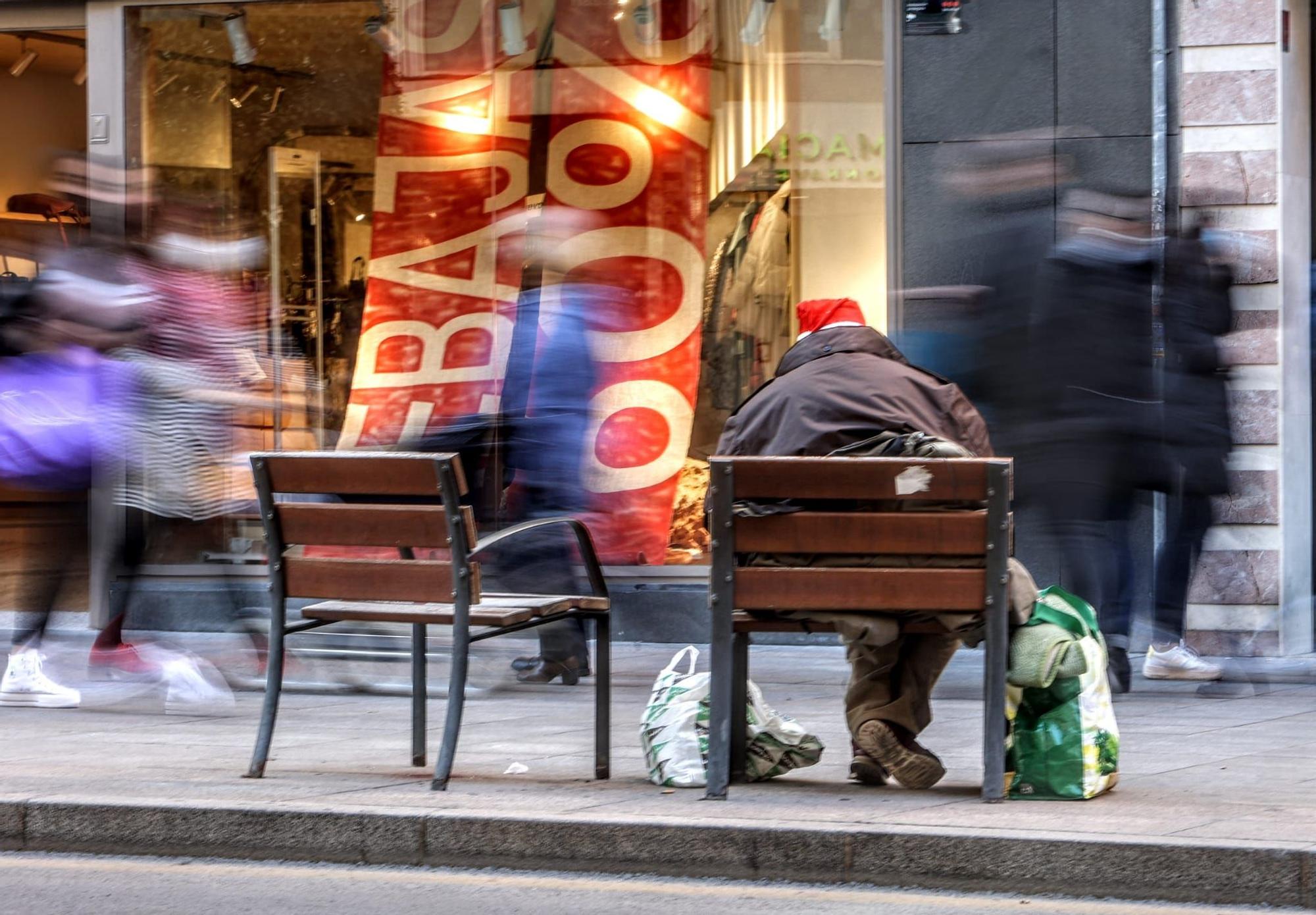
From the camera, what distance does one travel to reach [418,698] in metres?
6.04

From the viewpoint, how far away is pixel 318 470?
5.59 m

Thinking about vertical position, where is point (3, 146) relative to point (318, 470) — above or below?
above

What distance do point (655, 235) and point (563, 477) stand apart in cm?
209

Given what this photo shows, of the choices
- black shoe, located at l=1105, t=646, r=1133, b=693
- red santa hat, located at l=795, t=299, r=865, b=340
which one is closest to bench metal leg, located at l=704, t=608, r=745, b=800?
red santa hat, located at l=795, t=299, r=865, b=340

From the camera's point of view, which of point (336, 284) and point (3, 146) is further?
point (3, 146)

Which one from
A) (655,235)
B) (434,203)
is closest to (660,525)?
(655,235)

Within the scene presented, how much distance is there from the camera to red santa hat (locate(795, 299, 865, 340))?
582 centimetres

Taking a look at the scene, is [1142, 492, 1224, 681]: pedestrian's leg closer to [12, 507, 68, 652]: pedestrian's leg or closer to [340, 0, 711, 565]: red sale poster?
[340, 0, 711, 565]: red sale poster

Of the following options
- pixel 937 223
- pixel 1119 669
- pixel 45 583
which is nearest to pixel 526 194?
pixel 937 223

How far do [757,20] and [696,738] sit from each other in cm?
518

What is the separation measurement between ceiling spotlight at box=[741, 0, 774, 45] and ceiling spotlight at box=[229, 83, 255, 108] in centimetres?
279

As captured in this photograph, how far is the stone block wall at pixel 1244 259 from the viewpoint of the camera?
28.1 feet

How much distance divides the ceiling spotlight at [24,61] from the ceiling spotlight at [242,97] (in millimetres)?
1320

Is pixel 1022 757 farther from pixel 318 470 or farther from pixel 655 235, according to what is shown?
pixel 655 235
